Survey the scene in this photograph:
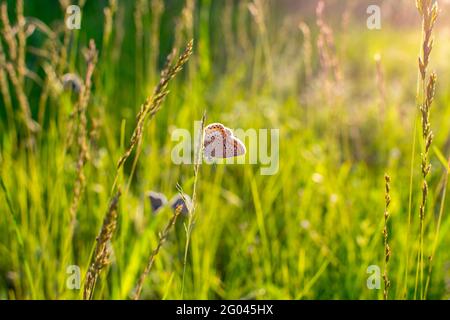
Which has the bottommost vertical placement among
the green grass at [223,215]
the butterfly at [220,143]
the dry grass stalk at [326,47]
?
the green grass at [223,215]

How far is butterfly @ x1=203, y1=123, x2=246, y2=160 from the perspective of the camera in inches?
34.5

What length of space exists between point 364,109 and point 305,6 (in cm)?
240

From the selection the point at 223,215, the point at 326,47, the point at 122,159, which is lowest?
the point at 223,215

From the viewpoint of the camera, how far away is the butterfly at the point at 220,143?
0.88 m

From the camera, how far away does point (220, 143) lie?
895 millimetres

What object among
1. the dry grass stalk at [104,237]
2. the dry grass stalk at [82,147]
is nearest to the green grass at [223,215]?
the dry grass stalk at [82,147]

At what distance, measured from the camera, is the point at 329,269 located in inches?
69.1

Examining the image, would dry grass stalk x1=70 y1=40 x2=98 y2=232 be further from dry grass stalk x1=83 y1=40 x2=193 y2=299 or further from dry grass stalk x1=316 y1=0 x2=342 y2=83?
dry grass stalk x1=316 y1=0 x2=342 y2=83

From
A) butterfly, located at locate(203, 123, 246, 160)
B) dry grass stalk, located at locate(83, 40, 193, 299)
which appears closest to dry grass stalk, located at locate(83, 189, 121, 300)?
dry grass stalk, located at locate(83, 40, 193, 299)

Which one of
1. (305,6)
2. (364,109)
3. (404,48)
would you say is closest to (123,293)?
(364,109)

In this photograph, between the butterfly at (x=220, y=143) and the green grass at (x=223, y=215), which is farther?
the green grass at (x=223, y=215)

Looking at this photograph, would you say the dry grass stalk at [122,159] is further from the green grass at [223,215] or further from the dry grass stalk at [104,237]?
the green grass at [223,215]

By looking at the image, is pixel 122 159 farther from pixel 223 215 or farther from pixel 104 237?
pixel 223 215

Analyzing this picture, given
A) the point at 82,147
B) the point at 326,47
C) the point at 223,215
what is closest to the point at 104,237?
the point at 82,147
